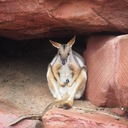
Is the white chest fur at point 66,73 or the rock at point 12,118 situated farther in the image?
the white chest fur at point 66,73

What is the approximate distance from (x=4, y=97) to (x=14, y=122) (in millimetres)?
838

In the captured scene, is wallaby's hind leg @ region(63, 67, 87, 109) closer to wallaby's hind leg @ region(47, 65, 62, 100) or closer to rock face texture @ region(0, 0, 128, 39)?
wallaby's hind leg @ region(47, 65, 62, 100)

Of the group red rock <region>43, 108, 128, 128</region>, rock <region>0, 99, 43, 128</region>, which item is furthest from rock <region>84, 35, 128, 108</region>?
rock <region>0, 99, 43, 128</region>

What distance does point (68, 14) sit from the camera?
637 centimetres

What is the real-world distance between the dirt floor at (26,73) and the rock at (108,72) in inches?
14.4

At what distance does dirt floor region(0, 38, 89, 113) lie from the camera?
22.0 ft

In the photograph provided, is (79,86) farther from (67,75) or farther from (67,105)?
(67,105)

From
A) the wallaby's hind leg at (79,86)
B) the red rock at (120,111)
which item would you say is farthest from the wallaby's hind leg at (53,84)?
the red rock at (120,111)

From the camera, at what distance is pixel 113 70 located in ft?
19.6

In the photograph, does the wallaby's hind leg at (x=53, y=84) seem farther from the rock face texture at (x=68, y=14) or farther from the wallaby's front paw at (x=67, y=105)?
the rock face texture at (x=68, y=14)

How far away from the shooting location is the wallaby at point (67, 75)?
6691mm

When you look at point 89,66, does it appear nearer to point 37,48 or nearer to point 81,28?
point 81,28

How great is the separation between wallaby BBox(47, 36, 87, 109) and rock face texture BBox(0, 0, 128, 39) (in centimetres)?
48

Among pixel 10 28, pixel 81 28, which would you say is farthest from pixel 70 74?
pixel 10 28
